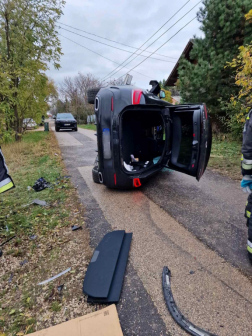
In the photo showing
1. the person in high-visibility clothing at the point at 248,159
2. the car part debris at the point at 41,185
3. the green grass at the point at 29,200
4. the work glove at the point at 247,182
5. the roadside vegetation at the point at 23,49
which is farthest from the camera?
the roadside vegetation at the point at 23,49

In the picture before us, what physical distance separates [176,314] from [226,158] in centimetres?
573

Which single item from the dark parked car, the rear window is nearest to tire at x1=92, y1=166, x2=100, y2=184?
the dark parked car

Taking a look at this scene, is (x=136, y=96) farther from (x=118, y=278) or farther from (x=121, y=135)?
(x=118, y=278)

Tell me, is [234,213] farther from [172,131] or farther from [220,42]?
[220,42]

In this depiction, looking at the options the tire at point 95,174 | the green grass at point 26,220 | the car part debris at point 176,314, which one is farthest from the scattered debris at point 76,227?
the tire at point 95,174

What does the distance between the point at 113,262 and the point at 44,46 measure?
1034cm

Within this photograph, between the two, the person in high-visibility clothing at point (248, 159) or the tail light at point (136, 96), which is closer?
the person in high-visibility clothing at point (248, 159)

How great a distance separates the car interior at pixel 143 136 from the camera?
191 inches

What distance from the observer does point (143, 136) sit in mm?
5270

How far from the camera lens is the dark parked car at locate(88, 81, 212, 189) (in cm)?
327

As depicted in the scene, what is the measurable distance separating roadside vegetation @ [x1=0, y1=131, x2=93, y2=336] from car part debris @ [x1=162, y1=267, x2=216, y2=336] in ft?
2.11

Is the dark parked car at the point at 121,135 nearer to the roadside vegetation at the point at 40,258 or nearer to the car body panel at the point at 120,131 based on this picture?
the car body panel at the point at 120,131

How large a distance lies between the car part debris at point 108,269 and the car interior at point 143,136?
2.58 m

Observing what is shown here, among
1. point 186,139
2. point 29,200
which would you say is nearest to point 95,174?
→ point 29,200
